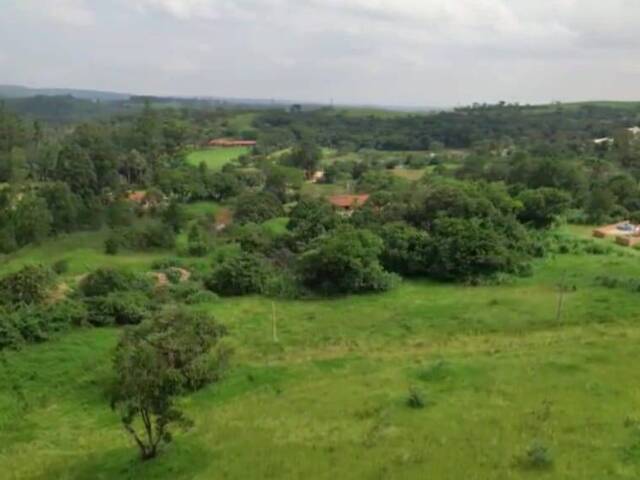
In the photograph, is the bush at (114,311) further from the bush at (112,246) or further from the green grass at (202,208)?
the green grass at (202,208)

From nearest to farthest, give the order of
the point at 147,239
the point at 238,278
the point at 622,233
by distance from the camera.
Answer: the point at 238,278
the point at 147,239
the point at 622,233

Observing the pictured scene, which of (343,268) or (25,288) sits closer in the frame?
(25,288)

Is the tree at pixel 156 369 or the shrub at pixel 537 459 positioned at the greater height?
the tree at pixel 156 369

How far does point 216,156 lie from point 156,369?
88817mm

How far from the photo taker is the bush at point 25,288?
1273 inches

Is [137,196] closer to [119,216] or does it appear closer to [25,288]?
[119,216]

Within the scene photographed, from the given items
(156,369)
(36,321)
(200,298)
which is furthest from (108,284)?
(156,369)

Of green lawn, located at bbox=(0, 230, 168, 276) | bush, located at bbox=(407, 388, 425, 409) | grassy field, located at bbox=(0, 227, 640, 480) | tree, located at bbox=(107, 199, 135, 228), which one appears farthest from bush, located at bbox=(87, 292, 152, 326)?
tree, located at bbox=(107, 199, 135, 228)

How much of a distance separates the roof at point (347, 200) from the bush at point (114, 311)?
3130cm

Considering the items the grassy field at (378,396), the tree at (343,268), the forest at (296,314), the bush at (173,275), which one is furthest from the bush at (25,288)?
the tree at (343,268)

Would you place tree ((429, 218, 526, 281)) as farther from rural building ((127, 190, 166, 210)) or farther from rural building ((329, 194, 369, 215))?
rural building ((127, 190, 166, 210))

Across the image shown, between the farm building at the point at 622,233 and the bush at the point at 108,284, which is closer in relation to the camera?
the bush at the point at 108,284

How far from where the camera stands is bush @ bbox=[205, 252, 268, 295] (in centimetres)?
3694

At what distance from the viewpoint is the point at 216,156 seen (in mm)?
104688
